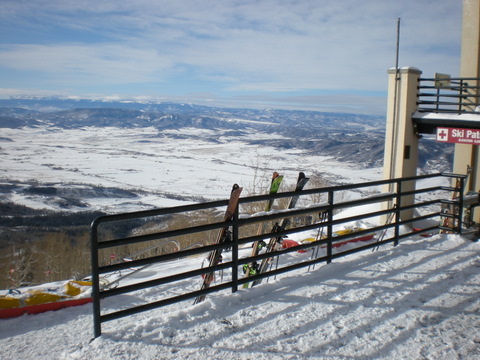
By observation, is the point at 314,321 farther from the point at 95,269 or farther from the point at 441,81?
the point at 441,81

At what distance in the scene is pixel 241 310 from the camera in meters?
4.04

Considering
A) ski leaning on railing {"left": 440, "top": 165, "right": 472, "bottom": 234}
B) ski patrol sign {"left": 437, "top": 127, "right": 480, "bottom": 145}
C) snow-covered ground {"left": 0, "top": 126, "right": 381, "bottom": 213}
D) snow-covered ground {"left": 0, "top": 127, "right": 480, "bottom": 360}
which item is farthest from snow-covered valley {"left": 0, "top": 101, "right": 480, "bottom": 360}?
snow-covered ground {"left": 0, "top": 126, "right": 381, "bottom": 213}

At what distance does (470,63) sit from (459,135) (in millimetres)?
2571

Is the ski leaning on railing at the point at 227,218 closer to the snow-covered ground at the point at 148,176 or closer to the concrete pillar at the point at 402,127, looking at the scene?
the concrete pillar at the point at 402,127

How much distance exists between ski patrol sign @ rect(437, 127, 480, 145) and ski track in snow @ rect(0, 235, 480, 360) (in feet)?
20.1

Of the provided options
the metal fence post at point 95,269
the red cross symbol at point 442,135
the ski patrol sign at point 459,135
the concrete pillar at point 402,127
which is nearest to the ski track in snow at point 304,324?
the metal fence post at point 95,269

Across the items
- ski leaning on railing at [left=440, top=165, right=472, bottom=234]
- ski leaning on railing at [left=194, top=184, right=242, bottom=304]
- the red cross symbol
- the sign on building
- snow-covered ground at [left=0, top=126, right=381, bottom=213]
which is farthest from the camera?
snow-covered ground at [left=0, top=126, right=381, bottom=213]

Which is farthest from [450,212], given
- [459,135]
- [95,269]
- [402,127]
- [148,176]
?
[148,176]

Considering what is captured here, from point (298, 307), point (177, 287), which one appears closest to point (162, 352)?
point (298, 307)

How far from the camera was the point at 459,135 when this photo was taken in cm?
1057

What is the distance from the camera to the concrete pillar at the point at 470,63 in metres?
11.3

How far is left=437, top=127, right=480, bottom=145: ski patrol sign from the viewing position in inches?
406

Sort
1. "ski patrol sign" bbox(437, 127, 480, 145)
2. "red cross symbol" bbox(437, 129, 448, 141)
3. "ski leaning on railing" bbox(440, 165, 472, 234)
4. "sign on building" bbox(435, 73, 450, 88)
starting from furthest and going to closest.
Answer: "sign on building" bbox(435, 73, 450, 88) < "red cross symbol" bbox(437, 129, 448, 141) < "ski patrol sign" bbox(437, 127, 480, 145) < "ski leaning on railing" bbox(440, 165, 472, 234)

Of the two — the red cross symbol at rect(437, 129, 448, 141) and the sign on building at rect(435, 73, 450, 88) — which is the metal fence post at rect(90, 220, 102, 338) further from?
the sign on building at rect(435, 73, 450, 88)
